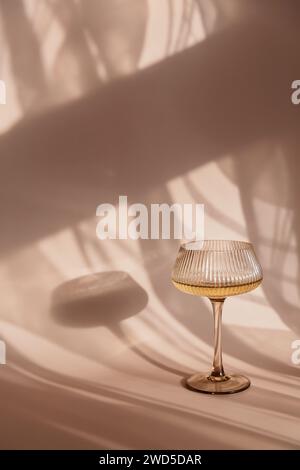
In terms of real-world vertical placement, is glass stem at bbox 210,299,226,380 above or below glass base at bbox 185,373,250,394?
above

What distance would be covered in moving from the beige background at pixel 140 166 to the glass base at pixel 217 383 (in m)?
0.09

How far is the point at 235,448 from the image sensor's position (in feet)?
3.21

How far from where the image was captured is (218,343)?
125 centimetres

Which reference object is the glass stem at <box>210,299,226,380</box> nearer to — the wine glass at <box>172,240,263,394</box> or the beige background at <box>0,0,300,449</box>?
the wine glass at <box>172,240,263,394</box>

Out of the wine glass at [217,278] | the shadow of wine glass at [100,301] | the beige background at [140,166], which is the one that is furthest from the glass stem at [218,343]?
the shadow of wine glass at [100,301]

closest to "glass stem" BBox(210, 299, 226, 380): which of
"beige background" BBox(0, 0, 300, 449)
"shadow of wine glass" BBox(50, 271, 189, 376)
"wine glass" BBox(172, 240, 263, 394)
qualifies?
"wine glass" BBox(172, 240, 263, 394)

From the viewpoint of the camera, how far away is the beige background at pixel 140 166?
4.62ft

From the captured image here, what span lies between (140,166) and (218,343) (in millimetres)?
496

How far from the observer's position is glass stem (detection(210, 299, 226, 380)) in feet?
4.11
